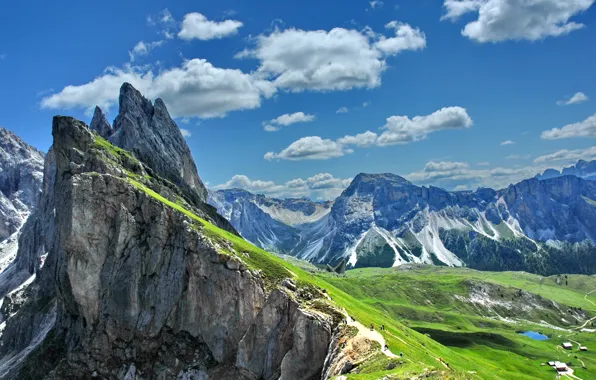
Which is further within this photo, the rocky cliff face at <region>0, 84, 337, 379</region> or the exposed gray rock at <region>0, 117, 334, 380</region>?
the exposed gray rock at <region>0, 117, 334, 380</region>

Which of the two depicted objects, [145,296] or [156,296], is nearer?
[156,296]

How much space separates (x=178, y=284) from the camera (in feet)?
368

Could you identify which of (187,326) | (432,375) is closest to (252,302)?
(187,326)

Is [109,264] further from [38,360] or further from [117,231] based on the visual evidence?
[38,360]

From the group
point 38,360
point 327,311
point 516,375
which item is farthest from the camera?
point 516,375

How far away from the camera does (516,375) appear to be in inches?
5664

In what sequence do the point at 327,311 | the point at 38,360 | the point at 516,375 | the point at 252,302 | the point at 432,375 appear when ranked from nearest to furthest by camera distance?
the point at 432,375, the point at 327,311, the point at 252,302, the point at 38,360, the point at 516,375

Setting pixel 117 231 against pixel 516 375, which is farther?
pixel 516 375

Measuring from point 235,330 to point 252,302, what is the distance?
24.0ft

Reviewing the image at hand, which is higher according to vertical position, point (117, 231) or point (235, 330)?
point (117, 231)

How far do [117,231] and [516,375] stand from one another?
130 m

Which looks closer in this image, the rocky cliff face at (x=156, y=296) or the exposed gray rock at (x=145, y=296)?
the rocky cliff face at (x=156, y=296)

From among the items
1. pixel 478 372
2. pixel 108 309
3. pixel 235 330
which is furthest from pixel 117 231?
pixel 478 372

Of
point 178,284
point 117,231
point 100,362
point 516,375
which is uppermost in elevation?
point 117,231
